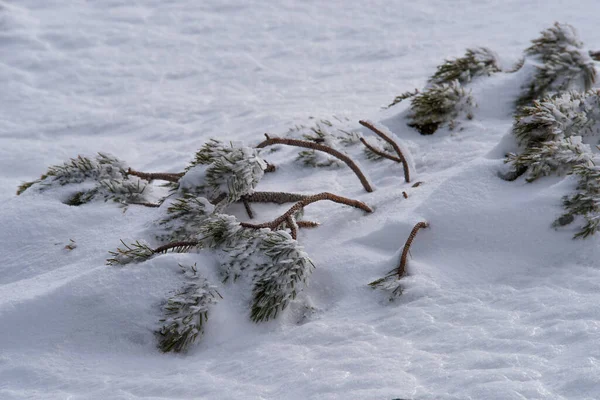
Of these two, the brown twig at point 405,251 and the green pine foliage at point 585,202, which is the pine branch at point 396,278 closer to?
the brown twig at point 405,251

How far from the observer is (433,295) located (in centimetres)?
244

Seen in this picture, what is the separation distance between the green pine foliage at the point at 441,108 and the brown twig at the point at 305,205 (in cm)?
131

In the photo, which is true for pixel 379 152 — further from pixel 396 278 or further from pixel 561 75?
pixel 561 75

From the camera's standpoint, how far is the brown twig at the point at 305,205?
8.50ft

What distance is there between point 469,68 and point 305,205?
2.39 metres

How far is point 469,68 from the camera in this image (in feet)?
14.8

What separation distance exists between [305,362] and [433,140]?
220 cm

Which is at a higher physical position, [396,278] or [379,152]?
[379,152]

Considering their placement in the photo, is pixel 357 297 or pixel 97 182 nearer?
pixel 357 297

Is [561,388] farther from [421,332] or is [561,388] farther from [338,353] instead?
[338,353]

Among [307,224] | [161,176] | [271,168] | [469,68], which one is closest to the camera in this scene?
[307,224]

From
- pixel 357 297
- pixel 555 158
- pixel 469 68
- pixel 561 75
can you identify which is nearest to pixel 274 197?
pixel 357 297

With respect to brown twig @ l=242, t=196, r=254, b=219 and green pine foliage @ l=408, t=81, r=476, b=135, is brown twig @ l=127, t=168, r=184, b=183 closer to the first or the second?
brown twig @ l=242, t=196, r=254, b=219

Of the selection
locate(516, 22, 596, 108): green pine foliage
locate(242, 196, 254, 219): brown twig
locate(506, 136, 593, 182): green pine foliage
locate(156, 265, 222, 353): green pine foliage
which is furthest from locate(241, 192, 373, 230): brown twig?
locate(516, 22, 596, 108): green pine foliage
